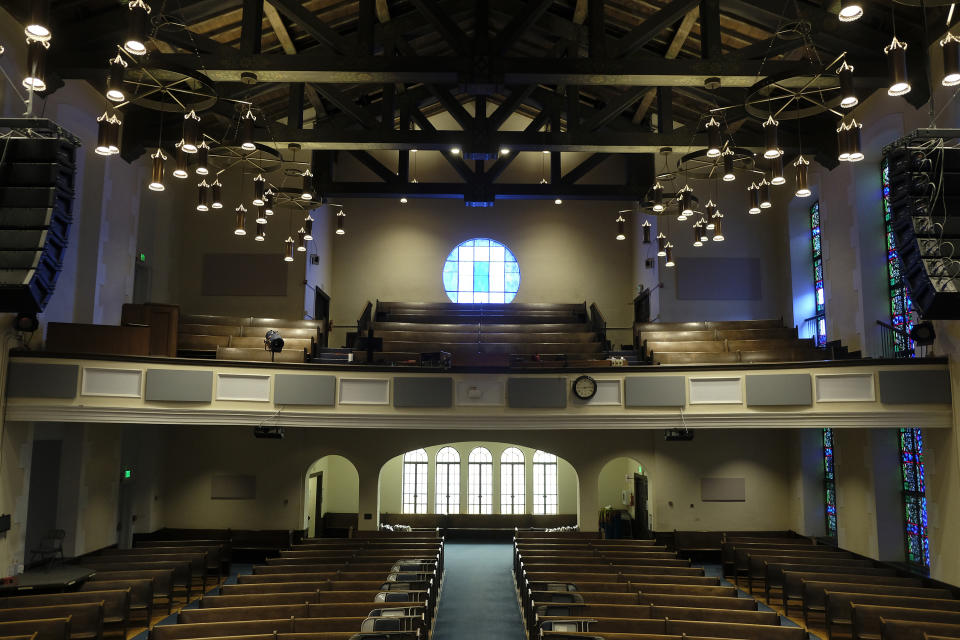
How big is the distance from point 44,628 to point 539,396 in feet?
23.0

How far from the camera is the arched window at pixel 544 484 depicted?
18.2 metres

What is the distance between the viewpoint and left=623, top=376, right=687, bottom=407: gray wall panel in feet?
36.2

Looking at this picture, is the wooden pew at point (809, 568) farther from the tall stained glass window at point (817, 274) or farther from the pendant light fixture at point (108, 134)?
the pendant light fixture at point (108, 134)

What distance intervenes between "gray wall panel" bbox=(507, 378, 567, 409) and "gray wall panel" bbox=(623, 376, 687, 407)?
1039 mm

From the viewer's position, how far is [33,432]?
33.3 feet

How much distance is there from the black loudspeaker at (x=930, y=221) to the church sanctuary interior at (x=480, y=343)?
0.04 meters

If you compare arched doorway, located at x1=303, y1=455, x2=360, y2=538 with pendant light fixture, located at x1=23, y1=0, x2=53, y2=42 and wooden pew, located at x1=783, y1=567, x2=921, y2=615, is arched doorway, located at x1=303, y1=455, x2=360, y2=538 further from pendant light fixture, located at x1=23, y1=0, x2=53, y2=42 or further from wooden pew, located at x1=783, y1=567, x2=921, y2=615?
pendant light fixture, located at x1=23, y1=0, x2=53, y2=42

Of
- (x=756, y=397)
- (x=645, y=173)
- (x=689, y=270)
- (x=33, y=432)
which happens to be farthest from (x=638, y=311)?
(x=33, y=432)

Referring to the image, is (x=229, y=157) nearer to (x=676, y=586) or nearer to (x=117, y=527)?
(x=117, y=527)

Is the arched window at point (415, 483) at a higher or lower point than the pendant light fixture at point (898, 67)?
lower

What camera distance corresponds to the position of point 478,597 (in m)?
11.5

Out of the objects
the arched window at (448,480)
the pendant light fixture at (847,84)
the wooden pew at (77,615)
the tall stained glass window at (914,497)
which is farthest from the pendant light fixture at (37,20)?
the arched window at (448,480)

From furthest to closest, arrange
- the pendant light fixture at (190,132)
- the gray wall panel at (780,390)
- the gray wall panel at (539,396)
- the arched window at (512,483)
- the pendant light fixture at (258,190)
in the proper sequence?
the arched window at (512,483) < the gray wall panel at (539,396) < the gray wall panel at (780,390) < the pendant light fixture at (258,190) < the pendant light fixture at (190,132)

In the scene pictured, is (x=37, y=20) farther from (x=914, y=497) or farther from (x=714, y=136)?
(x=914, y=497)
